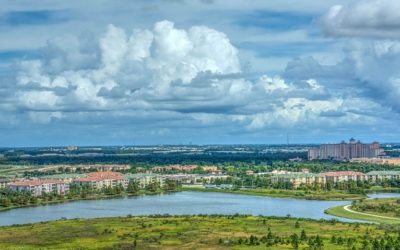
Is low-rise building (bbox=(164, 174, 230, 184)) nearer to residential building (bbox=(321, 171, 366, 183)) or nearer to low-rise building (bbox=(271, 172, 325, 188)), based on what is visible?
low-rise building (bbox=(271, 172, 325, 188))

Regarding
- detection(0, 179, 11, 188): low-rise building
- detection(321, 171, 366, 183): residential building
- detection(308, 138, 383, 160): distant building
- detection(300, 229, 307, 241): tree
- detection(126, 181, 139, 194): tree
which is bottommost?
detection(300, 229, 307, 241): tree

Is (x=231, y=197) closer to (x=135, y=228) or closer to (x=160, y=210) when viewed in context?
(x=160, y=210)

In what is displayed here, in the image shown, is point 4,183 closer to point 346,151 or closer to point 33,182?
point 33,182

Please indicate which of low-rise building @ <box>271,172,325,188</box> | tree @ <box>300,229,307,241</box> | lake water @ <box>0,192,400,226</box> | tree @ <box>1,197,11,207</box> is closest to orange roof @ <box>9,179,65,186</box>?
lake water @ <box>0,192,400,226</box>

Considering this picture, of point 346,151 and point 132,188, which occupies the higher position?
point 346,151

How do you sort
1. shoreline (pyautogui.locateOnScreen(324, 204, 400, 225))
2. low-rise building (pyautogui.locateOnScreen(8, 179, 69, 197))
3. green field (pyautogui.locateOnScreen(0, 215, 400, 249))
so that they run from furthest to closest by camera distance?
low-rise building (pyautogui.locateOnScreen(8, 179, 69, 197)) → shoreline (pyautogui.locateOnScreen(324, 204, 400, 225)) → green field (pyautogui.locateOnScreen(0, 215, 400, 249))

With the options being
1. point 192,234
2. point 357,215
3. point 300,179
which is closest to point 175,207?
point 357,215

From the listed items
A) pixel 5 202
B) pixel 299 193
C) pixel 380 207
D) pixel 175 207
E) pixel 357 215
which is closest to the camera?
pixel 357 215
